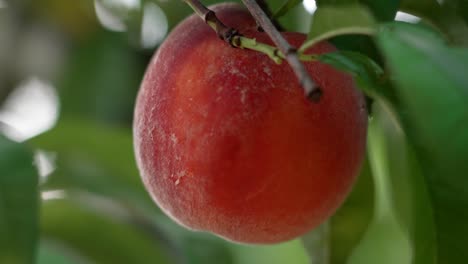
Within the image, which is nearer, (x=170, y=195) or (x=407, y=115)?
(x=407, y=115)

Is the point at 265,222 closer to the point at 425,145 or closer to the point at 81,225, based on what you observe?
the point at 425,145

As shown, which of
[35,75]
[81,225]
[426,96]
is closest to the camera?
[426,96]

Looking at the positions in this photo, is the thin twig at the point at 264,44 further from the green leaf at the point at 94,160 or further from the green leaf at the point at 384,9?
the green leaf at the point at 94,160

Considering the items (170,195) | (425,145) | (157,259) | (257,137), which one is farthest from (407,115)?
(157,259)

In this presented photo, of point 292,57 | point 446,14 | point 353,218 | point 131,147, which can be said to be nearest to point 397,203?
point 353,218

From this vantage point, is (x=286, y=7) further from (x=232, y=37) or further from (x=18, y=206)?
(x=18, y=206)

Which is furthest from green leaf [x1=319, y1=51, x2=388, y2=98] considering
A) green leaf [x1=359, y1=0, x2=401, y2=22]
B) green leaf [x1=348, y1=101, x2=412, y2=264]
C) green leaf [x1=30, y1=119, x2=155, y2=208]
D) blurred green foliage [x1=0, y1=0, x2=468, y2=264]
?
green leaf [x1=30, y1=119, x2=155, y2=208]

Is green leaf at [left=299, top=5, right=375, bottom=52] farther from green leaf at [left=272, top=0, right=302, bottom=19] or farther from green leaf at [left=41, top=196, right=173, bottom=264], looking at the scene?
green leaf at [left=41, top=196, right=173, bottom=264]
